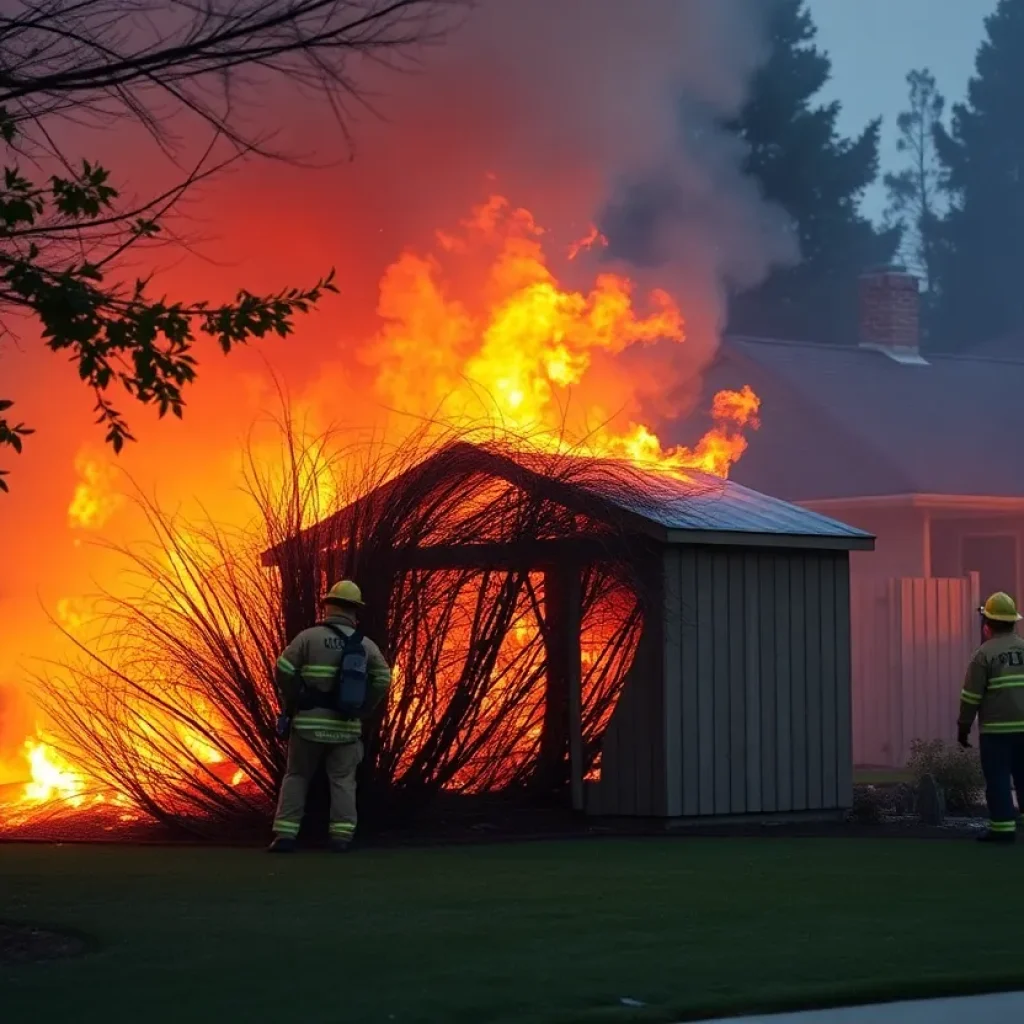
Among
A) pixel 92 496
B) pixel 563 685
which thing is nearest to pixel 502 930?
pixel 563 685

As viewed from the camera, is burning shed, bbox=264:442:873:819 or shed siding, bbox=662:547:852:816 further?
shed siding, bbox=662:547:852:816

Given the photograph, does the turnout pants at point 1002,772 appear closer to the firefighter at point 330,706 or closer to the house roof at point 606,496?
the house roof at point 606,496

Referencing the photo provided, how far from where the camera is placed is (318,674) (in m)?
12.4

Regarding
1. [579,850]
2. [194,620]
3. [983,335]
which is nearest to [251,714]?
[194,620]

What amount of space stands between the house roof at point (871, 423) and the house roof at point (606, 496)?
10.0m

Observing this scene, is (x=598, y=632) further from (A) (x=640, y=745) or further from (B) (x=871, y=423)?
(B) (x=871, y=423)

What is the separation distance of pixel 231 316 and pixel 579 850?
524 centimetres

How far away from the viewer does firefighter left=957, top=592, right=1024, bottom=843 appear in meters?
13.1

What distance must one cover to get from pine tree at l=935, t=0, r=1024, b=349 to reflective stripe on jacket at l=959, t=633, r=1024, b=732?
44.0 metres

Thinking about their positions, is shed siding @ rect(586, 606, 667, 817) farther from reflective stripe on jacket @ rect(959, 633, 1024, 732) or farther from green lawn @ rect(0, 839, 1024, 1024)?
reflective stripe on jacket @ rect(959, 633, 1024, 732)

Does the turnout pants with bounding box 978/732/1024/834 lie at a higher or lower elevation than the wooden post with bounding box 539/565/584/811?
lower

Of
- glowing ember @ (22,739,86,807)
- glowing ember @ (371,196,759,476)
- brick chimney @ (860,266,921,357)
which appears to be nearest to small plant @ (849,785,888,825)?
glowing ember @ (371,196,759,476)

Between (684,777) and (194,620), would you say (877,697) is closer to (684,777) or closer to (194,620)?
(684,777)

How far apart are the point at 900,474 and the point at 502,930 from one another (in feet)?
54.4
